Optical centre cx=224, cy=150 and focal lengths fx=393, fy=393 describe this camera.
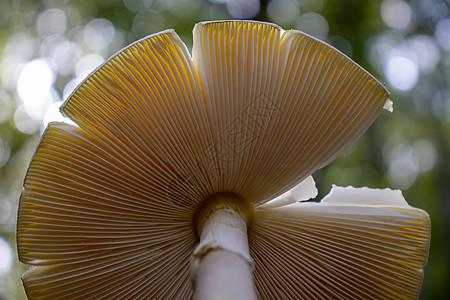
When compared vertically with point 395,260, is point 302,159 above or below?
above

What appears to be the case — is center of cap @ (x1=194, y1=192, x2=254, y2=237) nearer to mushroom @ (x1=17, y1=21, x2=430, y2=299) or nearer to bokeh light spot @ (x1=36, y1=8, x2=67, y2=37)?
mushroom @ (x1=17, y1=21, x2=430, y2=299)

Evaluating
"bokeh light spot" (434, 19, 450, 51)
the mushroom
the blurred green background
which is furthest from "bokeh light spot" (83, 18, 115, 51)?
"bokeh light spot" (434, 19, 450, 51)

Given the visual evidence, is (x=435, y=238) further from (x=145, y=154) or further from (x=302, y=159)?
(x=145, y=154)

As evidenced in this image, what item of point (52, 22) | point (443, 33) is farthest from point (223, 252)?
point (443, 33)

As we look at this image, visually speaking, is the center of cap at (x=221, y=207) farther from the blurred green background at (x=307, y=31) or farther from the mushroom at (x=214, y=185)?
the blurred green background at (x=307, y=31)

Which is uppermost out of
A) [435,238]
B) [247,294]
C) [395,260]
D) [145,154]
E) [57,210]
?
[145,154]

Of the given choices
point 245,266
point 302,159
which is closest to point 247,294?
point 245,266

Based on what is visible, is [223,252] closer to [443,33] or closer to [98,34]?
[98,34]

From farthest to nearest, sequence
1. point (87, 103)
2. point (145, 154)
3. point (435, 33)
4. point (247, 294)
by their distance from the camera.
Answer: point (435, 33) → point (145, 154) → point (87, 103) → point (247, 294)
